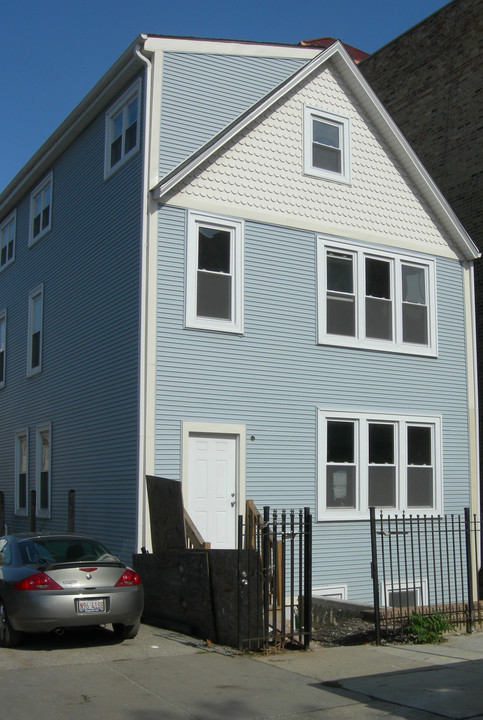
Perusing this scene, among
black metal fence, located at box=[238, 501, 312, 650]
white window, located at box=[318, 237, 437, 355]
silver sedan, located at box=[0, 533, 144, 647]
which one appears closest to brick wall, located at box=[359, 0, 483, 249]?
white window, located at box=[318, 237, 437, 355]

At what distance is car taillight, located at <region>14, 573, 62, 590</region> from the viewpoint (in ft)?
30.8

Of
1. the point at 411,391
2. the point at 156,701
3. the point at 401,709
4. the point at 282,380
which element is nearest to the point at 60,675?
the point at 156,701

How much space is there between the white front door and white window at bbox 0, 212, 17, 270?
33.5 feet

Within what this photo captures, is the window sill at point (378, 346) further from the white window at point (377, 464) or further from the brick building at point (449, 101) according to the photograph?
the brick building at point (449, 101)

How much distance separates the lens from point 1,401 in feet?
70.4

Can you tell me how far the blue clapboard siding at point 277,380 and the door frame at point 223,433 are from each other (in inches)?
4.2

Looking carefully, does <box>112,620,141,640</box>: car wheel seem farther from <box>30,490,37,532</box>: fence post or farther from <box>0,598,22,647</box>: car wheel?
<box>30,490,37,532</box>: fence post

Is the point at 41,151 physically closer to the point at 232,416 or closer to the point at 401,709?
the point at 232,416

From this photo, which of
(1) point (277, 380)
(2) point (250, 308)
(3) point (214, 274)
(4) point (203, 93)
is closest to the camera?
(3) point (214, 274)

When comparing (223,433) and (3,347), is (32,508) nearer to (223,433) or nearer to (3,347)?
(3,347)

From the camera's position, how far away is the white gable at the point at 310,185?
14.5 metres

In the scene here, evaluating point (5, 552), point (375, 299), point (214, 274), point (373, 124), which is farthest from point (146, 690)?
point (373, 124)

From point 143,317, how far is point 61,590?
5.08m

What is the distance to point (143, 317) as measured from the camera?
43.5ft
